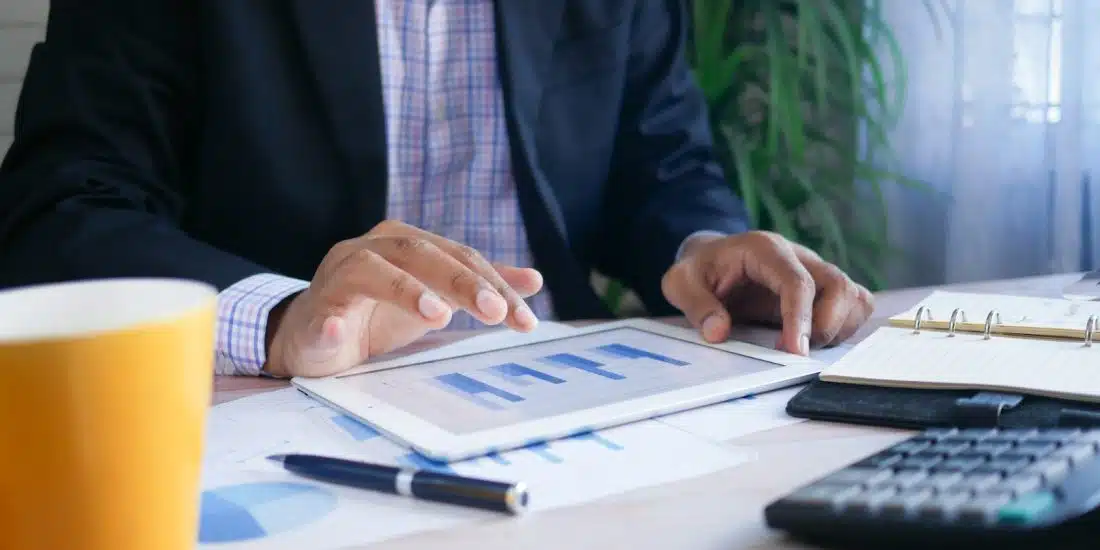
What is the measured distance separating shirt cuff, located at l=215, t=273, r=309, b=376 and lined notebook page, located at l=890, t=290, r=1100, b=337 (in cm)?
45

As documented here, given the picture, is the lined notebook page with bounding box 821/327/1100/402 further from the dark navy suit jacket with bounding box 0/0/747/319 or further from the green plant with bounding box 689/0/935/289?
the green plant with bounding box 689/0/935/289

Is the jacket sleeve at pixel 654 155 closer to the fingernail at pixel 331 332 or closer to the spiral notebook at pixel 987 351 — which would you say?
the spiral notebook at pixel 987 351

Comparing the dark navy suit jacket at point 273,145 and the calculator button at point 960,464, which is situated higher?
the dark navy suit jacket at point 273,145

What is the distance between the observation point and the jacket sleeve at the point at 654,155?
1074 mm

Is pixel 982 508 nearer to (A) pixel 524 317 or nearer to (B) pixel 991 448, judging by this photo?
(B) pixel 991 448

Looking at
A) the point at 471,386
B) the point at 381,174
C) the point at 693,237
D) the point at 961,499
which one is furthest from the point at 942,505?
the point at 381,174

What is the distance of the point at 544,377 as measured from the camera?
1.98 ft

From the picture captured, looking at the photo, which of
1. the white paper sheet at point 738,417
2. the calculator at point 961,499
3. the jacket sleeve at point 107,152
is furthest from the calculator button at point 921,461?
the jacket sleeve at point 107,152

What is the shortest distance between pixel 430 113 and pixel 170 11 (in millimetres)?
278

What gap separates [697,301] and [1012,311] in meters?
0.23

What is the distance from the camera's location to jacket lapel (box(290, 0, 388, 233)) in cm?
92

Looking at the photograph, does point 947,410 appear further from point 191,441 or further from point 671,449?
point 191,441

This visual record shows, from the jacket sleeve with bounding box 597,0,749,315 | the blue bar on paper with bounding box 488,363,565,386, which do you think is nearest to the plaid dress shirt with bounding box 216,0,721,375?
the jacket sleeve with bounding box 597,0,749,315

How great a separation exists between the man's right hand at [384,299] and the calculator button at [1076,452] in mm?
321
